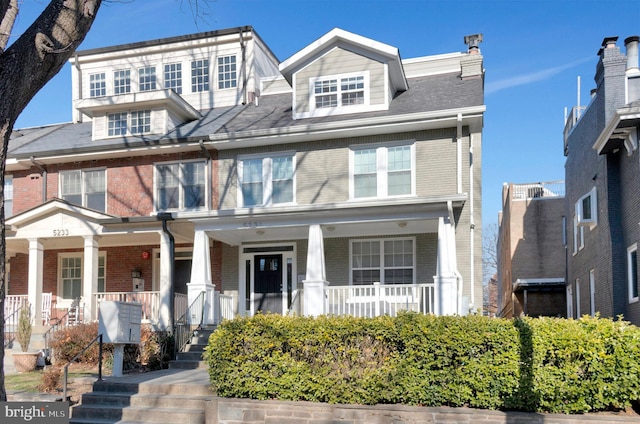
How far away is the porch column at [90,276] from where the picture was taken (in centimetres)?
1534

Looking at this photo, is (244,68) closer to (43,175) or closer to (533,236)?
(43,175)

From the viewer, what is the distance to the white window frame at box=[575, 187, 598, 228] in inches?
666

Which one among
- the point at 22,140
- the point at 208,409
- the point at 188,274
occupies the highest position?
the point at 22,140

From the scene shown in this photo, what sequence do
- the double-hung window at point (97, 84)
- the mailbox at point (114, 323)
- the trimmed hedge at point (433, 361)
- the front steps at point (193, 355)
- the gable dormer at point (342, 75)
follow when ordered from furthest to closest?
the double-hung window at point (97, 84)
the gable dormer at point (342, 75)
the front steps at point (193, 355)
the mailbox at point (114, 323)
the trimmed hedge at point (433, 361)

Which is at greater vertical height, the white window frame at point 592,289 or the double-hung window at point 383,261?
the double-hung window at point 383,261

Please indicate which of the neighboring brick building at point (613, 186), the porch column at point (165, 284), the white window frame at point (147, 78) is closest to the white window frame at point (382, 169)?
the neighboring brick building at point (613, 186)

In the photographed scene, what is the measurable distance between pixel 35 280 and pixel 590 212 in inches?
611

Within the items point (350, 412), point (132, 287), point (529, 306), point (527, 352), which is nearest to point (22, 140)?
point (132, 287)

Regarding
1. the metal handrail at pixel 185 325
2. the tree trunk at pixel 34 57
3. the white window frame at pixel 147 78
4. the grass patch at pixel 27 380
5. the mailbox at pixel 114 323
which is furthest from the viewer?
the white window frame at pixel 147 78

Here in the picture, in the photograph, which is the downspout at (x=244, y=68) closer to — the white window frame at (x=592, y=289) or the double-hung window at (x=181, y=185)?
the double-hung window at (x=181, y=185)

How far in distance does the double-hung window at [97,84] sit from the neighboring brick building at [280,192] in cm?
259

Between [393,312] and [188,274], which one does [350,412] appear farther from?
[188,274]

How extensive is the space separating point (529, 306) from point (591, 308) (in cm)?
Answer: 897

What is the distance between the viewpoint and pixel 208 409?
9.45 meters
